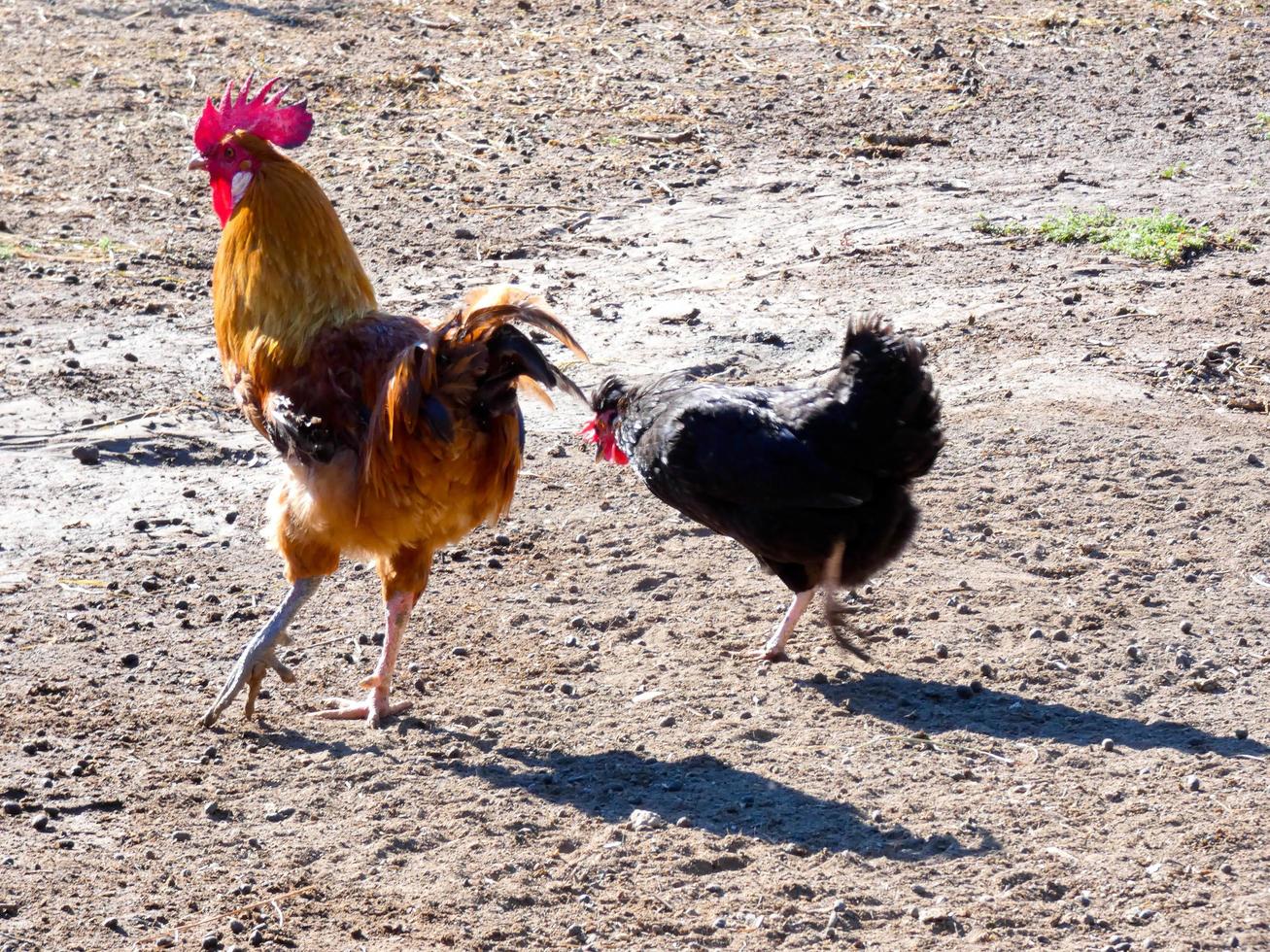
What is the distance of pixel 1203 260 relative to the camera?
9016 millimetres

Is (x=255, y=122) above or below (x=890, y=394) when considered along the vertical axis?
above

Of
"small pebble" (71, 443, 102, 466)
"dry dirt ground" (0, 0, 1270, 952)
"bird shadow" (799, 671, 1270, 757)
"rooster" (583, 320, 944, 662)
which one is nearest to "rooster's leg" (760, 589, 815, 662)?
"rooster" (583, 320, 944, 662)

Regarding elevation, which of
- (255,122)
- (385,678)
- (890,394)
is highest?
(255,122)

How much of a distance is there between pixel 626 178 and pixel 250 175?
18.3ft

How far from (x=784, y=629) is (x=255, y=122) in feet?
9.62

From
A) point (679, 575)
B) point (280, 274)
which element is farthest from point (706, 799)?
point (280, 274)

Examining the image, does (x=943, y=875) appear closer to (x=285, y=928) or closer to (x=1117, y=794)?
(x=1117, y=794)

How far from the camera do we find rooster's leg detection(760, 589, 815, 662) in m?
5.79

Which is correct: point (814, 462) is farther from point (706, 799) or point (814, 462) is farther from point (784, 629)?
point (706, 799)

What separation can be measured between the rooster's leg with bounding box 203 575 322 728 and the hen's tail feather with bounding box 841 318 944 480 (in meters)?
2.12

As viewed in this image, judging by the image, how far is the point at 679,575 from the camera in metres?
6.40

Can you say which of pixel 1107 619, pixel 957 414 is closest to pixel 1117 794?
pixel 1107 619

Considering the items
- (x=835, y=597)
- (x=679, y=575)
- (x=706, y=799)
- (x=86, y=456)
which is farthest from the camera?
(x=86, y=456)

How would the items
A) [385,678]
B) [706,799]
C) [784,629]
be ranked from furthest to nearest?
[784,629] → [385,678] → [706,799]
